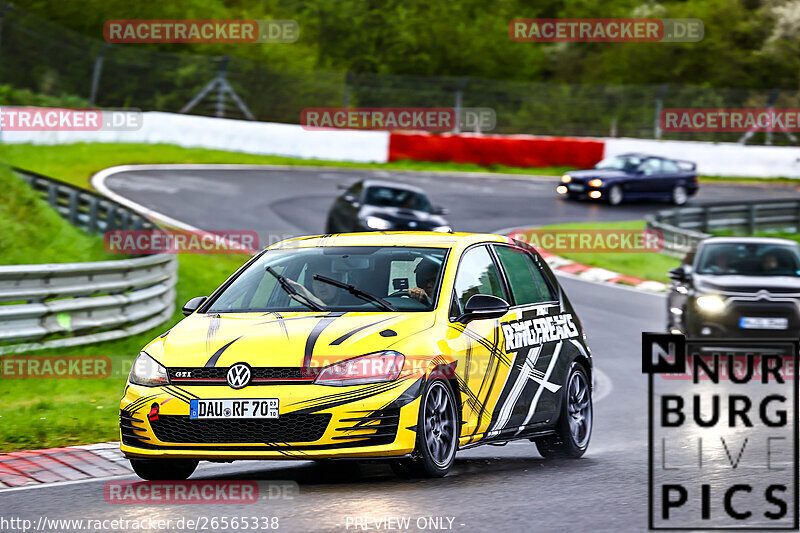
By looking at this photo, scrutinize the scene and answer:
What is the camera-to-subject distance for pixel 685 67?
6197cm

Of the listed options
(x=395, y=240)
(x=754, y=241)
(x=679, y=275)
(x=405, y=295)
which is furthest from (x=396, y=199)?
(x=405, y=295)

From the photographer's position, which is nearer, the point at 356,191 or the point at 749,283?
the point at 749,283

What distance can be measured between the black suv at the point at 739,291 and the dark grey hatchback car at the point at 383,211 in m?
6.65

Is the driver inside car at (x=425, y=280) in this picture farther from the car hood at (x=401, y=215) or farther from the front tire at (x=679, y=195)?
the front tire at (x=679, y=195)

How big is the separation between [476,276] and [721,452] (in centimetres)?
228

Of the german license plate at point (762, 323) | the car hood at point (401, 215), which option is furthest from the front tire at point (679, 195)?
the german license plate at point (762, 323)

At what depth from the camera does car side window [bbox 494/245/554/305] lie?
9336mm

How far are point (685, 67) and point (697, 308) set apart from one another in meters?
A: 47.3

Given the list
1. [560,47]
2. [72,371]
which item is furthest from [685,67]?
[72,371]

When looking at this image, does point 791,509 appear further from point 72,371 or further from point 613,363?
point 613,363

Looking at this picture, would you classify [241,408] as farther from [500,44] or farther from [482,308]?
[500,44]

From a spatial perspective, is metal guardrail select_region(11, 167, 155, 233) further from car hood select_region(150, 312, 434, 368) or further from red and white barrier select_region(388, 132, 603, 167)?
red and white barrier select_region(388, 132, 603, 167)

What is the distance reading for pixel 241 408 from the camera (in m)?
7.29

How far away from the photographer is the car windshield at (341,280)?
8.27m
